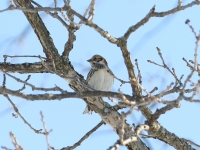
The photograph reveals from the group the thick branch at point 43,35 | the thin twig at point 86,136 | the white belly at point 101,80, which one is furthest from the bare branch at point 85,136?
the white belly at point 101,80

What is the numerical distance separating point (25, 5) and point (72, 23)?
2.57 feet

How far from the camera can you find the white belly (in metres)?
7.04

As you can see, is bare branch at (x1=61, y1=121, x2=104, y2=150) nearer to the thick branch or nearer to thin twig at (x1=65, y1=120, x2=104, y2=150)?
thin twig at (x1=65, y1=120, x2=104, y2=150)

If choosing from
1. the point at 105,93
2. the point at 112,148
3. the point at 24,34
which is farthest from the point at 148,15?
the point at 112,148

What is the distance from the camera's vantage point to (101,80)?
7.03m

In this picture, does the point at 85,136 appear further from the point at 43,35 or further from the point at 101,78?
the point at 101,78

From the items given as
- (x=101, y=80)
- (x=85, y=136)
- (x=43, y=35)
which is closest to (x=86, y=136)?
(x=85, y=136)

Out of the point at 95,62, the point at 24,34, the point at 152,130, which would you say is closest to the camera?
the point at 24,34

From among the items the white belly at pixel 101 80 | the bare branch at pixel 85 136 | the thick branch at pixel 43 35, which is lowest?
the bare branch at pixel 85 136

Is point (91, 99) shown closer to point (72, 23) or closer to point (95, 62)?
point (72, 23)

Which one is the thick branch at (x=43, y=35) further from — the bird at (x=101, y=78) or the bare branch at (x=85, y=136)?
the bird at (x=101, y=78)

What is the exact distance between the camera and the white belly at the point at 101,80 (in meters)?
7.04

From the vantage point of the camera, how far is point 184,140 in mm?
4809

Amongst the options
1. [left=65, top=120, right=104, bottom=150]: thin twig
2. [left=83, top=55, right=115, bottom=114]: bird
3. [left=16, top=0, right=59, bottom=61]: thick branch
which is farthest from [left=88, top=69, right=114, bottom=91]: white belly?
[left=16, top=0, right=59, bottom=61]: thick branch
